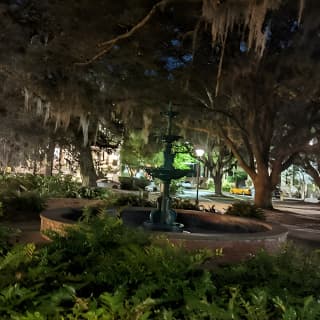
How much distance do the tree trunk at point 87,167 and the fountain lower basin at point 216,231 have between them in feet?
39.5

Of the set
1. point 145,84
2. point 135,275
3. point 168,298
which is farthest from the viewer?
point 145,84

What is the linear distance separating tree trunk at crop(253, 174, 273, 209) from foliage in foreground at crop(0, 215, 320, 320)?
13609 mm

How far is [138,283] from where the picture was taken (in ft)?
11.3

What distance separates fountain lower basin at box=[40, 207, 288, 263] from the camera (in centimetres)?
621

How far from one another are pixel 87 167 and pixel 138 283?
18.6 meters

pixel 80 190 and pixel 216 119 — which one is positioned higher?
pixel 216 119

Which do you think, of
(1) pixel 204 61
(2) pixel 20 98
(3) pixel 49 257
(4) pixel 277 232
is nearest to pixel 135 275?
(3) pixel 49 257

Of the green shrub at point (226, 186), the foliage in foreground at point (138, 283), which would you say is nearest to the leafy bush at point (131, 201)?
the foliage in foreground at point (138, 283)

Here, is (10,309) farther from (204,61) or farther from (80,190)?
(80,190)

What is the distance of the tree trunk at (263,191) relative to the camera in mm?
17703

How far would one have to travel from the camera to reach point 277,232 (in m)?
7.42

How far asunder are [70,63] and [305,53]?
7.78 metres

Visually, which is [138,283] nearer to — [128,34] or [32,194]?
[128,34]

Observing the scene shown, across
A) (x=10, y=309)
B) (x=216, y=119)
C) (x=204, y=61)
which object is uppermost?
(x=204, y=61)
